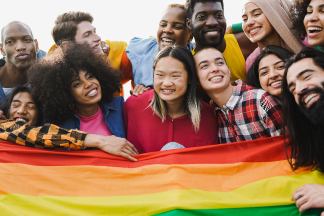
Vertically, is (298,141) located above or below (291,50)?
below

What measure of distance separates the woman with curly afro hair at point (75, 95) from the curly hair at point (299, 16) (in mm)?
2613

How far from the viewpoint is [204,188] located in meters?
3.05

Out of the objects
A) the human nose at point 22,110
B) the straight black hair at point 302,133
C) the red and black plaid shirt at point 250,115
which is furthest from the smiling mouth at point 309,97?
the human nose at point 22,110

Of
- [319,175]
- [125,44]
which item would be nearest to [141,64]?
[125,44]

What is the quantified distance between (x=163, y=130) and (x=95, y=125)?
878 mm

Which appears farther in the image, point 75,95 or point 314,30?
point 75,95

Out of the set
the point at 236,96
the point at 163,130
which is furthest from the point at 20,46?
the point at 236,96

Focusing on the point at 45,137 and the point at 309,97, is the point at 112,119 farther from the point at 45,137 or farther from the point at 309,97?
the point at 309,97

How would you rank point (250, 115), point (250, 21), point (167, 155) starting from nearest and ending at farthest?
point (167, 155)
point (250, 115)
point (250, 21)

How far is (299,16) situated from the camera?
425 centimetres

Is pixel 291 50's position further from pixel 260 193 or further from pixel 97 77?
pixel 97 77

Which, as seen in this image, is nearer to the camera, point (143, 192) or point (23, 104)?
point (143, 192)

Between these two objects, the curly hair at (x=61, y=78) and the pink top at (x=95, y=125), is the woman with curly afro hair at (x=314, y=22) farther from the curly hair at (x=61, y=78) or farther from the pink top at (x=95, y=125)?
the pink top at (x=95, y=125)

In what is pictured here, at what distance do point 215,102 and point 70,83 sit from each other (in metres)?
1.87
